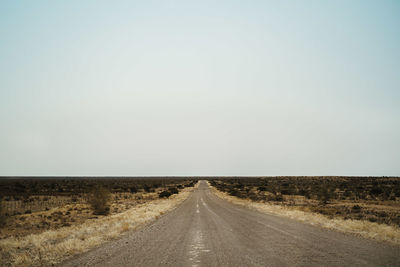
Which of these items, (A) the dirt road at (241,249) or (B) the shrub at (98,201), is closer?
(A) the dirt road at (241,249)

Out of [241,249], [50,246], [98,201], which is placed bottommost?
[98,201]

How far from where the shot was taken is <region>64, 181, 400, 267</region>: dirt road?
365 inches

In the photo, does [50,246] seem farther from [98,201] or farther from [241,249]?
[98,201]

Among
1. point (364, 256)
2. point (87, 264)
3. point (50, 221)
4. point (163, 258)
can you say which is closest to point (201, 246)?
point (163, 258)

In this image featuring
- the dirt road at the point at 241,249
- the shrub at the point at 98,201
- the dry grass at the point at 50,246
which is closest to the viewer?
the dirt road at the point at 241,249

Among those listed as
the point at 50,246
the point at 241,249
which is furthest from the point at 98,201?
the point at 241,249

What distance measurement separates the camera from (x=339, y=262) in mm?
9008

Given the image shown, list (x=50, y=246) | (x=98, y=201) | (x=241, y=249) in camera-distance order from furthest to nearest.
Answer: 1. (x=98, y=201)
2. (x=50, y=246)
3. (x=241, y=249)

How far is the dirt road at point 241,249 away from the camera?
9.27 m

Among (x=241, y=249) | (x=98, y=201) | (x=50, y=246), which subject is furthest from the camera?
(x=98, y=201)

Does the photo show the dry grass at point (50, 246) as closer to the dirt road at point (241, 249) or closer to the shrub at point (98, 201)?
the dirt road at point (241, 249)

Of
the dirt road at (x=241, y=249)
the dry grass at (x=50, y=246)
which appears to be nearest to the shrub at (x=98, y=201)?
the dry grass at (x=50, y=246)

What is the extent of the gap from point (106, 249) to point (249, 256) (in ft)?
19.2

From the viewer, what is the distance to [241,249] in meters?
11.1
